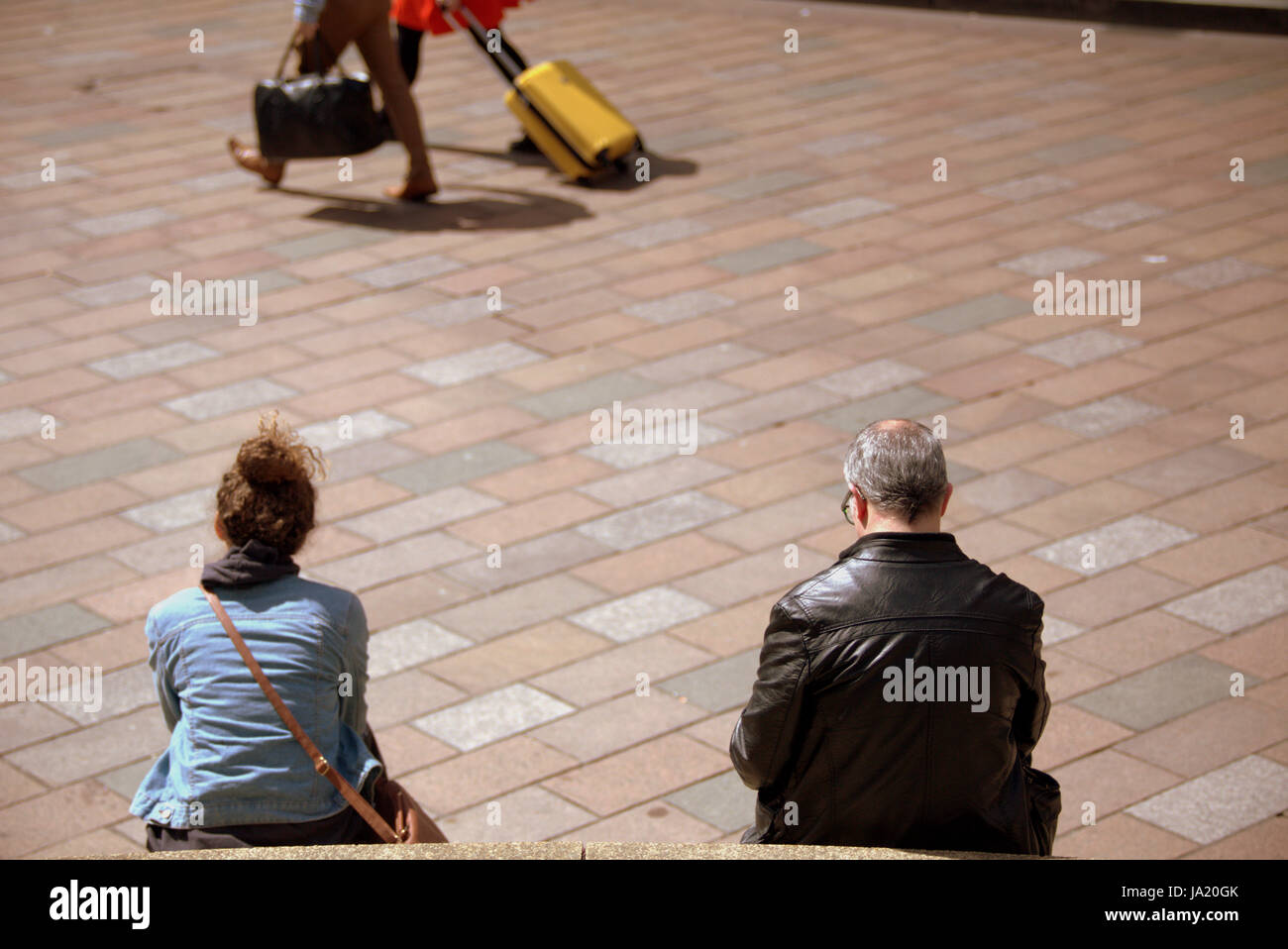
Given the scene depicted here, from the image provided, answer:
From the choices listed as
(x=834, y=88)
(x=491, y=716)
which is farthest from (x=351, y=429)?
(x=834, y=88)

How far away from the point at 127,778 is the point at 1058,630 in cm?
307

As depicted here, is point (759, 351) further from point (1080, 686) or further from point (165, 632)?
point (165, 632)

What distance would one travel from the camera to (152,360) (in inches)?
305

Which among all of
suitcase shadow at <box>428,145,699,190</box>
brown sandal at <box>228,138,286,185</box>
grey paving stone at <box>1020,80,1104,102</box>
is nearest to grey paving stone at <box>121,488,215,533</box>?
brown sandal at <box>228,138,286,185</box>

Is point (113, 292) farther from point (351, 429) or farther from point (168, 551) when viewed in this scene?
point (168, 551)

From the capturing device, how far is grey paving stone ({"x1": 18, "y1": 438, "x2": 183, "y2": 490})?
6.59m

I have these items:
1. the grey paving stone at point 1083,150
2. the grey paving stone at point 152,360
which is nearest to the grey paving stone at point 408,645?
the grey paving stone at point 152,360

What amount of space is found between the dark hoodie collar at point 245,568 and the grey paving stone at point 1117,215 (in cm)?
656

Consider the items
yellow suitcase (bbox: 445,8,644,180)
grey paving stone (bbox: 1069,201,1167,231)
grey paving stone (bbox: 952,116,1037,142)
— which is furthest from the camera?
grey paving stone (bbox: 952,116,1037,142)

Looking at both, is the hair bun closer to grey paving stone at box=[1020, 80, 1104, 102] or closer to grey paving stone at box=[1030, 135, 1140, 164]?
grey paving stone at box=[1030, 135, 1140, 164]

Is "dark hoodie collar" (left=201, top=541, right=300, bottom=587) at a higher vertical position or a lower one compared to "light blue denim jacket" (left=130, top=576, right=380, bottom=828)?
higher

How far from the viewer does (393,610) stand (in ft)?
18.5

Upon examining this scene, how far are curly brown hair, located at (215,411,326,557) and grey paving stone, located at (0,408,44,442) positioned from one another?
3.79 m

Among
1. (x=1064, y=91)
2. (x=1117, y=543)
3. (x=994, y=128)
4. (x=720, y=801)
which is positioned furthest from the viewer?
(x=1064, y=91)
